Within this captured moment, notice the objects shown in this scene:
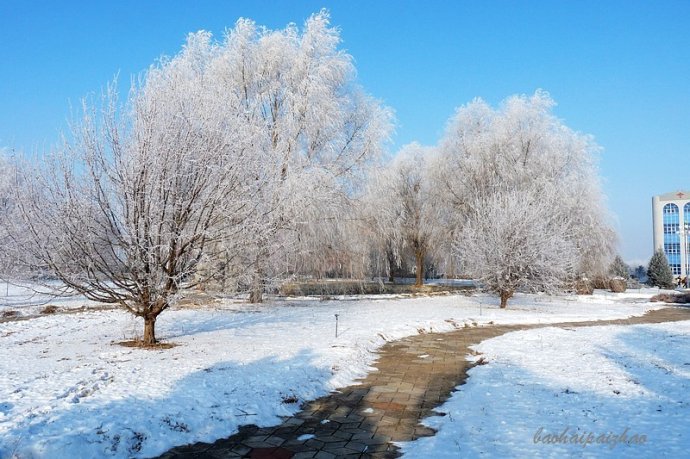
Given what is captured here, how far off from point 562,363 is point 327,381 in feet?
14.4

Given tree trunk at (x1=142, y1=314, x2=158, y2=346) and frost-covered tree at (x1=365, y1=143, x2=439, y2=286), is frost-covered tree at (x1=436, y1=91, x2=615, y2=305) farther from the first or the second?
tree trunk at (x1=142, y1=314, x2=158, y2=346)

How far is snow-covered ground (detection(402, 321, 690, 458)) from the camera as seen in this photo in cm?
486

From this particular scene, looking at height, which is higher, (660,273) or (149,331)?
(660,273)

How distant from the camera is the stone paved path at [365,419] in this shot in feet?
15.8

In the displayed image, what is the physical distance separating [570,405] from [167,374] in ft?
16.9

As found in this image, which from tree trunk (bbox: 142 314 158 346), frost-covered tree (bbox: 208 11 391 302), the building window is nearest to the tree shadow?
tree trunk (bbox: 142 314 158 346)

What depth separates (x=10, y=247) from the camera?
893 centimetres

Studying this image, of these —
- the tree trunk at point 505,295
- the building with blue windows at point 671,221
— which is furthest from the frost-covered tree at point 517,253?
the building with blue windows at point 671,221

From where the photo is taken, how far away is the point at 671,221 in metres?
66.8

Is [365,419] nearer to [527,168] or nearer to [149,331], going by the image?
[149,331]

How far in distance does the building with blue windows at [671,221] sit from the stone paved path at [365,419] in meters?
68.2

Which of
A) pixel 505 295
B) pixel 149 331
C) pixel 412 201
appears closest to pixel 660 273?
pixel 412 201

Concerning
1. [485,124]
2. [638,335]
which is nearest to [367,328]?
[638,335]

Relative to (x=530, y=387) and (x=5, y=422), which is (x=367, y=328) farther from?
(x=5, y=422)
